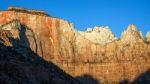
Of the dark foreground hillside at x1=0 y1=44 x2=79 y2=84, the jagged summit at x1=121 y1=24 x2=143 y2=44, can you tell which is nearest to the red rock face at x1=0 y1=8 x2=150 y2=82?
the jagged summit at x1=121 y1=24 x2=143 y2=44

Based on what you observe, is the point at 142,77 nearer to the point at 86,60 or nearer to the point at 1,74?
the point at 86,60

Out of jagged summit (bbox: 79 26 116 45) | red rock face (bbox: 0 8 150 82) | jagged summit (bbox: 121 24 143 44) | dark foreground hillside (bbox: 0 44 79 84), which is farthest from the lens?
jagged summit (bbox: 79 26 116 45)

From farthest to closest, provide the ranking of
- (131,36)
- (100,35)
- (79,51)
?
(100,35) → (131,36) → (79,51)

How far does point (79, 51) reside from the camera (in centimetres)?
16850

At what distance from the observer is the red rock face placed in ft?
507

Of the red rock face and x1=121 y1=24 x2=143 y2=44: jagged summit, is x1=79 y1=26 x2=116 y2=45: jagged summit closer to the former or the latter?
x1=121 y1=24 x2=143 y2=44: jagged summit

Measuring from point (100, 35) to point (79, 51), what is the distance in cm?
1948

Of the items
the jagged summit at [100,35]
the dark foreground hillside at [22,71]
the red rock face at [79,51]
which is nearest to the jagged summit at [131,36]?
the red rock face at [79,51]

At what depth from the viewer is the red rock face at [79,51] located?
15462 centimetres

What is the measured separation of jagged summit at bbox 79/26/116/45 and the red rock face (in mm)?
6866

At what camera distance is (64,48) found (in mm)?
163625

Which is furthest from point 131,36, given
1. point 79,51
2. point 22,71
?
point 22,71

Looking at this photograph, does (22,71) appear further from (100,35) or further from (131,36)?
(100,35)

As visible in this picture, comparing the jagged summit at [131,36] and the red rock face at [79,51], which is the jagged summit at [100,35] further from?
the red rock face at [79,51]
